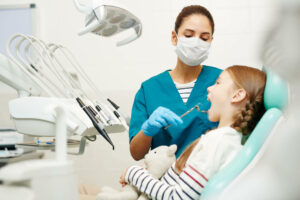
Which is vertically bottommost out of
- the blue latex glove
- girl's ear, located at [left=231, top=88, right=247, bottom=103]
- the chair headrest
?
the blue latex glove

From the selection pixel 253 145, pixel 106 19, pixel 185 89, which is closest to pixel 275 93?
pixel 253 145

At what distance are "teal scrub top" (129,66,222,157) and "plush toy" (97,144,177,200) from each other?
0.75 feet

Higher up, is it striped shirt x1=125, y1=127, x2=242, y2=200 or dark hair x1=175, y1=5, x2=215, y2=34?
dark hair x1=175, y1=5, x2=215, y2=34

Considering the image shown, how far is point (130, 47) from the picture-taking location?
2695mm

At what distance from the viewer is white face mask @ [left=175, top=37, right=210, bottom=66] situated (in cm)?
153

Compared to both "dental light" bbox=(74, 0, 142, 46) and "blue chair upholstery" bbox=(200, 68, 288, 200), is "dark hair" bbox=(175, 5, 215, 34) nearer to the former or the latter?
"dental light" bbox=(74, 0, 142, 46)

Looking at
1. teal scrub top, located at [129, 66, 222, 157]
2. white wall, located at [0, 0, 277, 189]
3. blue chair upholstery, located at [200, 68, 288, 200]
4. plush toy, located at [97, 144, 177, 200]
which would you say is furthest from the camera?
white wall, located at [0, 0, 277, 189]

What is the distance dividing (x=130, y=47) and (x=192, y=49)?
124cm

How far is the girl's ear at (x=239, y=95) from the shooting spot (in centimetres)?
117

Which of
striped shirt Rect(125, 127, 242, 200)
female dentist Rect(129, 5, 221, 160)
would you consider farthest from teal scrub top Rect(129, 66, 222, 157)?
striped shirt Rect(125, 127, 242, 200)

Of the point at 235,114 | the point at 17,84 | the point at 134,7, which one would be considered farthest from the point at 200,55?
the point at 134,7

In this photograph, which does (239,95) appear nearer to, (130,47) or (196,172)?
(196,172)

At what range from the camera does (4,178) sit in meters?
0.57

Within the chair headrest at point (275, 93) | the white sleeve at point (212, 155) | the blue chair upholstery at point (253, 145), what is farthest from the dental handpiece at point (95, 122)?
the chair headrest at point (275, 93)
